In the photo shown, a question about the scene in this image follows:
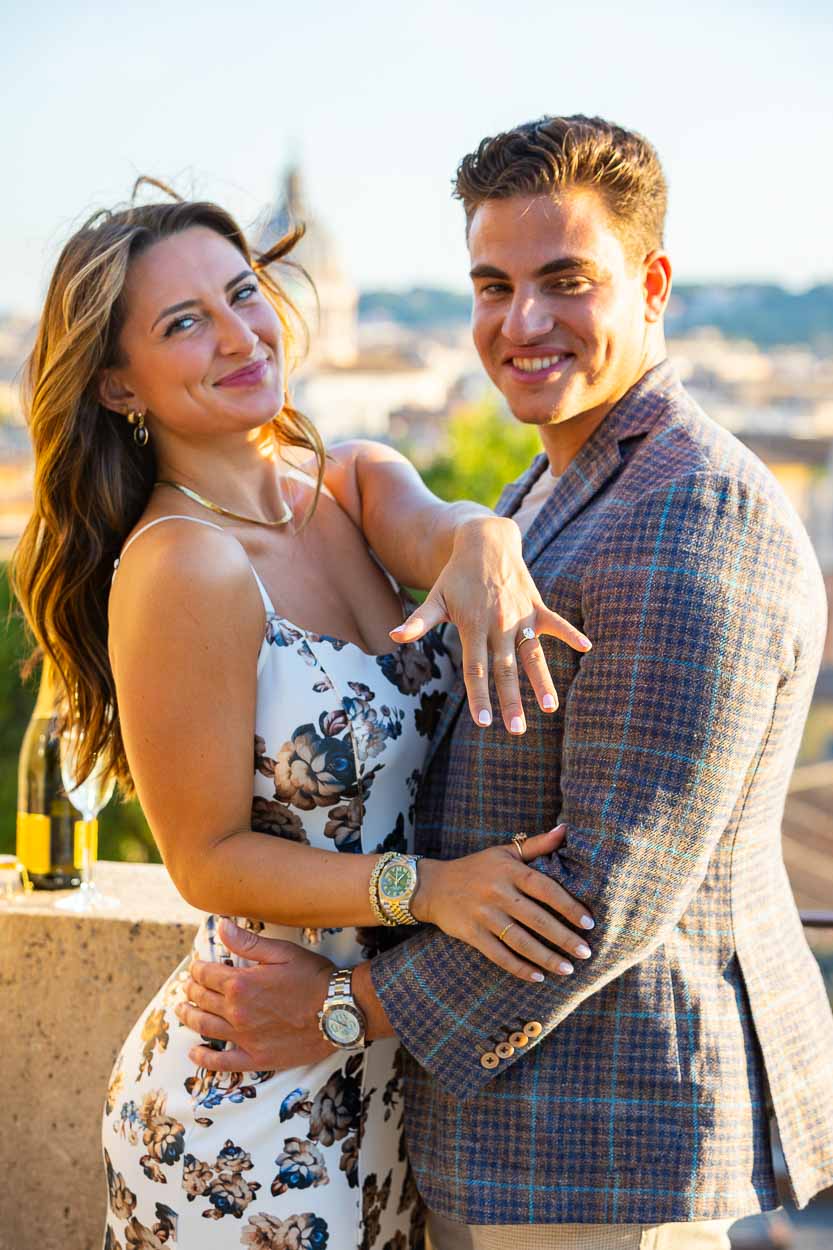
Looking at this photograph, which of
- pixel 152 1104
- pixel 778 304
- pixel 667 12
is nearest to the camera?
pixel 152 1104

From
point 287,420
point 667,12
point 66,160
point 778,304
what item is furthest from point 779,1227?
point 667,12

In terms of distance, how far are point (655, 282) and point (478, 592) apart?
0.66 metres

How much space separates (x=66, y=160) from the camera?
84.2m

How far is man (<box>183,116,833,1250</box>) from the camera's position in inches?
70.7

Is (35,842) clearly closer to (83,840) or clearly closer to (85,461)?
(83,840)

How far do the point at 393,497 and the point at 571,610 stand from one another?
619 millimetres

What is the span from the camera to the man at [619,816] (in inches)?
70.7

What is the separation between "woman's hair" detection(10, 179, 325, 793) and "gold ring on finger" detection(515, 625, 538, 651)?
0.69 meters

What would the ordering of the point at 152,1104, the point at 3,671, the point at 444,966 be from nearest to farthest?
the point at 444,966 < the point at 152,1104 < the point at 3,671

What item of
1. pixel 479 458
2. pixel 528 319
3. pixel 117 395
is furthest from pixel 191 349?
pixel 479 458

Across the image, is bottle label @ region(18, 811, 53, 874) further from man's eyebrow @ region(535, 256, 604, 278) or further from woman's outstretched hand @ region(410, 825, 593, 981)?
man's eyebrow @ region(535, 256, 604, 278)

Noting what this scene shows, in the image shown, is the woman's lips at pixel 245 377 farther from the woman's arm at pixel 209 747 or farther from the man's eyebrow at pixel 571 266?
the man's eyebrow at pixel 571 266

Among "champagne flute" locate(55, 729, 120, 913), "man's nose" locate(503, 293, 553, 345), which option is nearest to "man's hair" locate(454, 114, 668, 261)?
"man's nose" locate(503, 293, 553, 345)

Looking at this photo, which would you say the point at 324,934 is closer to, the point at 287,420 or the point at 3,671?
the point at 287,420
